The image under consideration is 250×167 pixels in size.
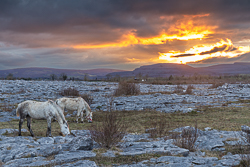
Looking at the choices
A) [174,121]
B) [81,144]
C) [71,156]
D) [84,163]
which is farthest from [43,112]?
[174,121]

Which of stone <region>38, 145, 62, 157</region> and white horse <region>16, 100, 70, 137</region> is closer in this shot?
stone <region>38, 145, 62, 157</region>

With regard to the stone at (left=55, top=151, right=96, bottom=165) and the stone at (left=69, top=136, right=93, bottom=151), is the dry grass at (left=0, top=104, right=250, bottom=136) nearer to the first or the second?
the stone at (left=69, top=136, right=93, bottom=151)

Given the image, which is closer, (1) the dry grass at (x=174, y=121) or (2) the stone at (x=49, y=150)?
(2) the stone at (x=49, y=150)

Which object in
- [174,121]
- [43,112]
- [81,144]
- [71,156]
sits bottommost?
[174,121]

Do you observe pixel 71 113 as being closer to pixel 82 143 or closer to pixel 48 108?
pixel 48 108

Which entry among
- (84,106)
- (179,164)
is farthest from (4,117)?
(179,164)

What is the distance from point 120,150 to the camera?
25.1 ft

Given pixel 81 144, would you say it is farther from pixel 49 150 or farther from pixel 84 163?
pixel 84 163

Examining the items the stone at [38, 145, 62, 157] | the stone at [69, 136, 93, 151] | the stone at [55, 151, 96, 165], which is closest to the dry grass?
the stone at [69, 136, 93, 151]

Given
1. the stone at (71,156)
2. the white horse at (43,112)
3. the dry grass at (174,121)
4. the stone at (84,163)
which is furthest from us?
the dry grass at (174,121)

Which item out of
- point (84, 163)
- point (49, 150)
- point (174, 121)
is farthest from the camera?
point (174, 121)

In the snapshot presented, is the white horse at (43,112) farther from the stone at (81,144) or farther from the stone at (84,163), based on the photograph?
the stone at (84,163)

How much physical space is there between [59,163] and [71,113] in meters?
13.9

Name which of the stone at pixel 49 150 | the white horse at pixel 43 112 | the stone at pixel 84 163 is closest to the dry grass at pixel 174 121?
the white horse at pixel 43 112
